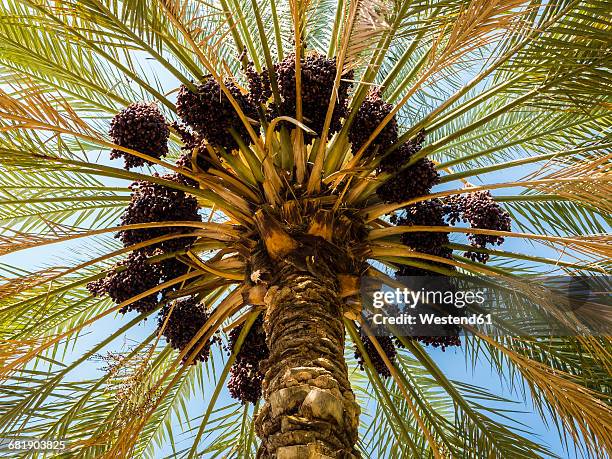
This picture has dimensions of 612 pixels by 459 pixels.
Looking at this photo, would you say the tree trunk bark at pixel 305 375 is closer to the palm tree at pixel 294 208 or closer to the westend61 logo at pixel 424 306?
the palm tree at pixel 294 208

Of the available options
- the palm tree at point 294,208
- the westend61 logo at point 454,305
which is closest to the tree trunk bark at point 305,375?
the palm tree at point 294,208

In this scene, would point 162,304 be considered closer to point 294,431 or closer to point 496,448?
point 294,431

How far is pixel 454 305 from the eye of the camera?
454cm

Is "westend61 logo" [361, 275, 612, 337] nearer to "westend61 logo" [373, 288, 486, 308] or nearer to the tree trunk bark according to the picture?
"westend61 logo" [373, 288, 486, 308]

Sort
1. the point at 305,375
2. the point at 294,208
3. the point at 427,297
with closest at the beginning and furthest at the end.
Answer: the point at 305,375 < the point at 294,208 < the point at 427,297

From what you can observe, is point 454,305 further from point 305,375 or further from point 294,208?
point 305,375

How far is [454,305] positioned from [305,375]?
1.77 meters

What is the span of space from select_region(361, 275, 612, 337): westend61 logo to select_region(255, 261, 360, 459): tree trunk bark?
76cm

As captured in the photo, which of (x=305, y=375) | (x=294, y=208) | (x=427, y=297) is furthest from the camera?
(x=427, y=297)

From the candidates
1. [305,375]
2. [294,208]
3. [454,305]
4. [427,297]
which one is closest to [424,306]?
[427,297]

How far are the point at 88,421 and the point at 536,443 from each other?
3259 mm

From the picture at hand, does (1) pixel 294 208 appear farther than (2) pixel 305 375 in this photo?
Yes

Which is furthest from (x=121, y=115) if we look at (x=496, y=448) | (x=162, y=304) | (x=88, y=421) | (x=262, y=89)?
(x=496, y=448)

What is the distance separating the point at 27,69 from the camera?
5398 mm
